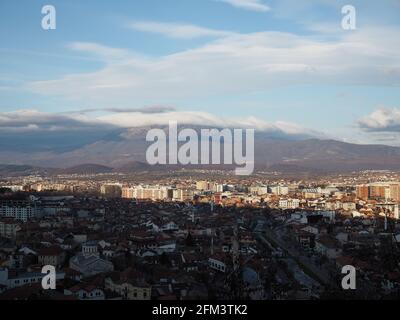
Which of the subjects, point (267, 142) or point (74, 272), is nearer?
point (74, 272)

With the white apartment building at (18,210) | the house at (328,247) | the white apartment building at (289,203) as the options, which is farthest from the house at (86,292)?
the white apartment building at (289,203)

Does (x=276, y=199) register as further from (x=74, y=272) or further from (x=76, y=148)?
(x=76, y=148)

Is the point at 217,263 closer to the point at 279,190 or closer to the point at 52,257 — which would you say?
the point at 52,257

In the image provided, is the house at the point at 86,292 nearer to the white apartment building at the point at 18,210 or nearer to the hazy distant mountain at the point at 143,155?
the white apartment building at the point at 18,210

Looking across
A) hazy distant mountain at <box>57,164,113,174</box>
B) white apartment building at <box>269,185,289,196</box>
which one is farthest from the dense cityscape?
hazy distant mountain at <box>57,164,113,174</box>

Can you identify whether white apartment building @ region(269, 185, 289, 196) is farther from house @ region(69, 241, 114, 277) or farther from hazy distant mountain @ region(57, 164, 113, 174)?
house @ region(69, 241, 114, 277)
